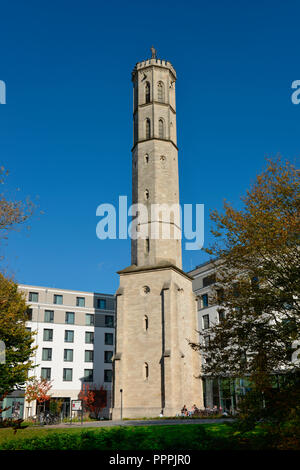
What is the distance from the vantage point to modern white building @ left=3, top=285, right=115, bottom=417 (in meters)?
60.4

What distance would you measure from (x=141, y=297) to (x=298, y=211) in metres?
24.8

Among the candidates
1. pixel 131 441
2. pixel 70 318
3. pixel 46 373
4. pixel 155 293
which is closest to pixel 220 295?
pixel 131 441

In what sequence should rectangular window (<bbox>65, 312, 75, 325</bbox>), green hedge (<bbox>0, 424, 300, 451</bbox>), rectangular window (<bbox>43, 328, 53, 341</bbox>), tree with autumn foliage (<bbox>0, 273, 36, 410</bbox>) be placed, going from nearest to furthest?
green hedge (<bbox>0, 424, 300, 451</bbox>) → tree with autumn foliage (<bbox>0, 273, 36, 410</bbox>) → rectangular window (<bbox>43, 328, 53, 341</bbox>) → rectangular window (<bbox>65, 312, 75, 325</bbox>)

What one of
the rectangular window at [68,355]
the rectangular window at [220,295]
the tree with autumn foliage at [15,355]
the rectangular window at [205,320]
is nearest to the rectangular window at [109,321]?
the rectangular window at [68,355]

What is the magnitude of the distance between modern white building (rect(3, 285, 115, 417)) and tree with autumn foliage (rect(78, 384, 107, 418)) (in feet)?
2.25

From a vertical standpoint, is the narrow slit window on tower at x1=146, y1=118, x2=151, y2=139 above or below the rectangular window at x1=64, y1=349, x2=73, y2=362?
above

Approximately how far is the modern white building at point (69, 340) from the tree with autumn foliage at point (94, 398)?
0.69 metres

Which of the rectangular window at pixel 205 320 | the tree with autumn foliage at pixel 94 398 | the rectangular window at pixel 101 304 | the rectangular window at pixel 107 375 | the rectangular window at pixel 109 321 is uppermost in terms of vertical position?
the rectangular window at pixel 101 304

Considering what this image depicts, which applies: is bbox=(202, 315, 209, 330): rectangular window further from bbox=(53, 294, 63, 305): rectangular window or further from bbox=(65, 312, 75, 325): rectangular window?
bbox=(53, 294, 63, 305): rectangular window

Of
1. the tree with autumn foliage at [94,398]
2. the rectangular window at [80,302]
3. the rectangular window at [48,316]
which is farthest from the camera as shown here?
the rectangular window at [80,302]

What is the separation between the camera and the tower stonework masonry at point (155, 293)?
3722 cm

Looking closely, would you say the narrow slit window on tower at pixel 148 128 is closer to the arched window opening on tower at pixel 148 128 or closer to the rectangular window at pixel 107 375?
the arched window opening on tower at pixel 148 128

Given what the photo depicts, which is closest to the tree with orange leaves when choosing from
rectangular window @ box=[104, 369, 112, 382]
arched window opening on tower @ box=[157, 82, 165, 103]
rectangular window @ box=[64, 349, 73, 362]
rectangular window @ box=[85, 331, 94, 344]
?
rectangular window @ box=[64, 349, 73, 362]

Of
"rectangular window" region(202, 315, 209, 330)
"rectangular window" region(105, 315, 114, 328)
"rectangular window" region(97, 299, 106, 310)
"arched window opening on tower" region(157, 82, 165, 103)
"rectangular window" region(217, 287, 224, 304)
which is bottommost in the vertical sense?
"rectangular window" region(217, 287, 224, 304)
